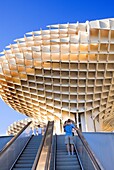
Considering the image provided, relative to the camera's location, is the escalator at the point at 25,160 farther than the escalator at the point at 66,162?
Yes

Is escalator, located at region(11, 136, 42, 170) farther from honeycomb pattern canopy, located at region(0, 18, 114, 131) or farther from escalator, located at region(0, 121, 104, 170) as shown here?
honeycomb pattern canopy, located at region(0, 18, 114, 131)

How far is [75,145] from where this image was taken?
1123 cm

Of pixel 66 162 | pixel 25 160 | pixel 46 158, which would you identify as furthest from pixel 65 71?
pixel 46 158

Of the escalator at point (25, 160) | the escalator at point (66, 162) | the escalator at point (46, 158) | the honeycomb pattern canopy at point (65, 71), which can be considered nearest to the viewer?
the escalator at point (46, 158)

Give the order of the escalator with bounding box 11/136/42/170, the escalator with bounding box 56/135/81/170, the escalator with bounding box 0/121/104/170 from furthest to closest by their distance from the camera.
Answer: the escalator with bounding box 11/136/42/170 → the escalator with bounding box 56/135/81/170 → the escalator with bounding box 0/121/104/170

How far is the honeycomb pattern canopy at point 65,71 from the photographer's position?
29.2m

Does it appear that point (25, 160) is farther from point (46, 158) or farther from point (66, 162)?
point (46, 158)

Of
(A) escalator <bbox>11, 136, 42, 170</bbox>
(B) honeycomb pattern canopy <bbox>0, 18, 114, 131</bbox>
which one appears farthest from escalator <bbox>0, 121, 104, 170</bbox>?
(B) honeycomb pattern canopy <bbox>0, 18, 114, 131</bbox>

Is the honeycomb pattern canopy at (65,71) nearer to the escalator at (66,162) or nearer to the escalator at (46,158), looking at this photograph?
the escalator at (46,158)

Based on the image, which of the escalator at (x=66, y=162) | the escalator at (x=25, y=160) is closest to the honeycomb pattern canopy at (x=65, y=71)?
the escalator at (x=25, y=160)

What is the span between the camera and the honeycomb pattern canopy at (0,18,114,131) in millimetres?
29219

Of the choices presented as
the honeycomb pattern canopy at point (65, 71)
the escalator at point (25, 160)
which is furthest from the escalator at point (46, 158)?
the honeycomb pattern canopy at point (65, 71)

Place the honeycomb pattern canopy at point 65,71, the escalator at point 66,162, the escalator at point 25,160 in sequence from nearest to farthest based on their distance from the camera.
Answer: the escalator at point 66,162, the escalator at point 25,160, the honeycomb pattern canopy at point 65,71

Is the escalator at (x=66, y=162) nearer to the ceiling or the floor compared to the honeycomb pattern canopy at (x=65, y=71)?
nearer to the floor
